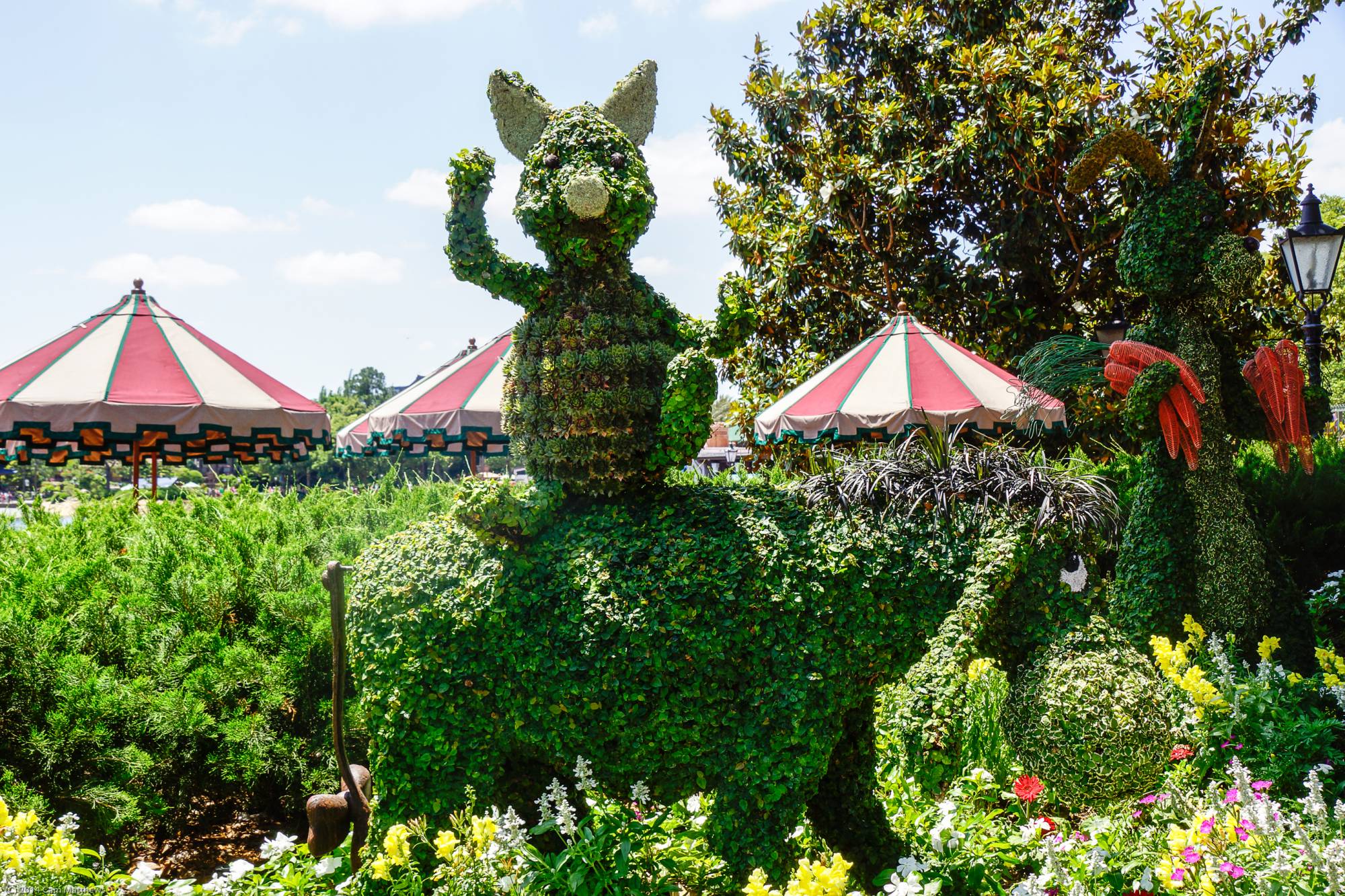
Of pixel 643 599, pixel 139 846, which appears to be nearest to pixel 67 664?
pixel 139 846

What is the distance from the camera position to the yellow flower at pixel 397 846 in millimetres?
2592

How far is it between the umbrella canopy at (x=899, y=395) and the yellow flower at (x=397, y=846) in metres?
4.34

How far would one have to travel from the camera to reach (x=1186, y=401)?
4133 mm

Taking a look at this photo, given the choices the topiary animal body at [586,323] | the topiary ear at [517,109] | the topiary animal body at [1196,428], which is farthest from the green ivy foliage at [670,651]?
the topiary animal body at [1196,428]

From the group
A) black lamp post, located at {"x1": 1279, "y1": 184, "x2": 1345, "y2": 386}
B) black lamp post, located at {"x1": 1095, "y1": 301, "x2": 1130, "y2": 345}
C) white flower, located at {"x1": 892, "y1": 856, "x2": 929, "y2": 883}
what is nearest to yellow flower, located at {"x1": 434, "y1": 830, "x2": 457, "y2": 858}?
white flower, located at {"x1": 892, "y1": 856, "x2": 929, "y2": 883}

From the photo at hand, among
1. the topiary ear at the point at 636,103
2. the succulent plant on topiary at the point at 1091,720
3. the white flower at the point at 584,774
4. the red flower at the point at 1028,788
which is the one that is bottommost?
the red flower at the point at 1028,788

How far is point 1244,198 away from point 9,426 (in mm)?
10525

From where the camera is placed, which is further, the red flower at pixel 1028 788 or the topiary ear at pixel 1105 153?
the topiary ear at pixel 1105 153

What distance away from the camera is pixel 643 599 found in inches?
104

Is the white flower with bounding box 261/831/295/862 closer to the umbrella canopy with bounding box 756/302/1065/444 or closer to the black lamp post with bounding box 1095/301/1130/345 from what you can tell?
the umbrella canopy with bounding box 756/302/1065/444

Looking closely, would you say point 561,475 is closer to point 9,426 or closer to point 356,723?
point 356,723

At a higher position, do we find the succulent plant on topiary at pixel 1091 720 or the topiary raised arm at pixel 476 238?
the topiary raised arm at pixel 476 238

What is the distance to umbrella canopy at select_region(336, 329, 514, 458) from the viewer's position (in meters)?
7.61

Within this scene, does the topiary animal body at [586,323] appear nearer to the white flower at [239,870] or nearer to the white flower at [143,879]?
the white flower at [239,870]
